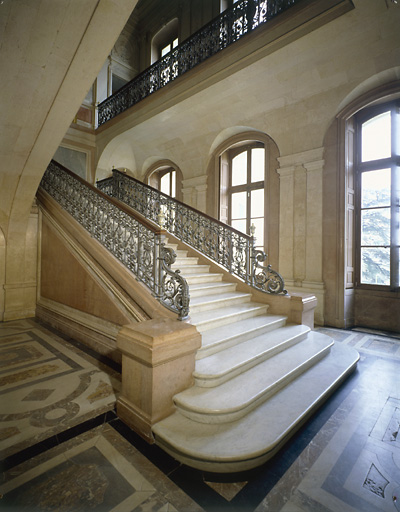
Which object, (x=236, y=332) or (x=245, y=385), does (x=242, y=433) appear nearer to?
(x=245, y=385)

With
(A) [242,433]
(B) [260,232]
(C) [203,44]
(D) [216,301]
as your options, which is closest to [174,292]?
(D) [216,301]

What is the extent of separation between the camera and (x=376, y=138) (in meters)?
5.44

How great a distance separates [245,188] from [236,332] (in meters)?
5.02

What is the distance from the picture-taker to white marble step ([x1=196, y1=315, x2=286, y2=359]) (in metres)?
2.79

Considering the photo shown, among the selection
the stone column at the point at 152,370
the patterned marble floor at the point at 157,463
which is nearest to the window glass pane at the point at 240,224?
the patterned marble floor at the point at 157,463

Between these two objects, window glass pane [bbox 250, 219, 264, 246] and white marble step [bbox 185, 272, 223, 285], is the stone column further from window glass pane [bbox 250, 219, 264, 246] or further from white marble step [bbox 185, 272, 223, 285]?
window glass pane [bbox 250, 219, 264, 246]

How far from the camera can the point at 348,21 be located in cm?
408

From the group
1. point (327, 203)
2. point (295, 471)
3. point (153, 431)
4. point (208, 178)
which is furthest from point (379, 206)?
point (153, 431)

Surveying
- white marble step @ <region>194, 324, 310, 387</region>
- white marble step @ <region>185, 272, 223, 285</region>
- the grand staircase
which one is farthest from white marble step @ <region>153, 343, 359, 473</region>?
white marble step @ <region>185, 272, 223, 285</region>

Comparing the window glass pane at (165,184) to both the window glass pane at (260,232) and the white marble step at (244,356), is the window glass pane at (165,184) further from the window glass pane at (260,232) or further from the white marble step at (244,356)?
the white marble step at (244,356)

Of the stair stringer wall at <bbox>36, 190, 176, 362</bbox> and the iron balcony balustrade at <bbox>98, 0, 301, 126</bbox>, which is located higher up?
the iron balcony balustrade at <bbox>98, 0, 301, 126</bbox>

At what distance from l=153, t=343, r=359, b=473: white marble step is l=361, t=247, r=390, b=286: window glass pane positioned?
3.74 meters

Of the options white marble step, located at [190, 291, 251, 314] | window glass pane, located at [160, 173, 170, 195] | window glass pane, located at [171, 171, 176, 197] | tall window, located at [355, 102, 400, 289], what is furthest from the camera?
window glass pane, located at [160, 173, 170, 195]

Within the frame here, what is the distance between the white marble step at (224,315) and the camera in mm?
3193
